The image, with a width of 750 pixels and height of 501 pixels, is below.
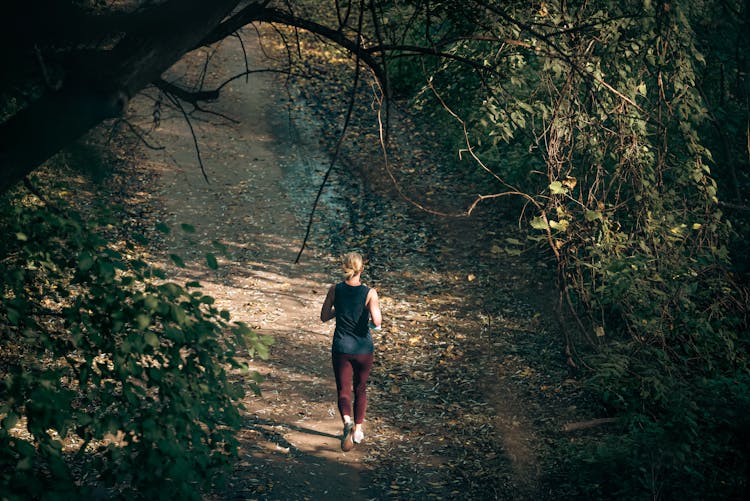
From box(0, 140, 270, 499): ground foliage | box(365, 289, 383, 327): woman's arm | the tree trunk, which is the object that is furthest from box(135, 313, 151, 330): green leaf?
box(365, 289, 383, 327): woman's arm

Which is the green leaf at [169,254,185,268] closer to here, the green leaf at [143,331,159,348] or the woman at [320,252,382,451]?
the green leaf at [143,331,159,348]

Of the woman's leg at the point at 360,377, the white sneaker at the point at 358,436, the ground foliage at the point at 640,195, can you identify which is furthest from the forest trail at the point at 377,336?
the ground foliage at the point at 640,195

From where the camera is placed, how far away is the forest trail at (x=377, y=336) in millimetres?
6945

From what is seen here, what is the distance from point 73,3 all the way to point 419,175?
1166 centimetres

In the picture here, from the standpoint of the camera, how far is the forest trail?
6.95 metres

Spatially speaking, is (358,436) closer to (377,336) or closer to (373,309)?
(373,309)

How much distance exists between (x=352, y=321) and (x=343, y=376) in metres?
0.57

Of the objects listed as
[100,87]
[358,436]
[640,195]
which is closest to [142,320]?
[100,87]

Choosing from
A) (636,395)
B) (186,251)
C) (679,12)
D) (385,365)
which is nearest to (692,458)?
(636,395)

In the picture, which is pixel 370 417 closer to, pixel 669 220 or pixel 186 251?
pixel 669 220

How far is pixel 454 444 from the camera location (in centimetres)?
748

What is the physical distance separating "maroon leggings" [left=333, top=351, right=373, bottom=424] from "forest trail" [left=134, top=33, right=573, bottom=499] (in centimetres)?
59

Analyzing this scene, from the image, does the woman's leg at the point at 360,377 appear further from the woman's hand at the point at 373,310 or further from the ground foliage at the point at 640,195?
the ground foliage at the point at 640,195

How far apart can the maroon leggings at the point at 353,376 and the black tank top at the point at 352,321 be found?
8cm
